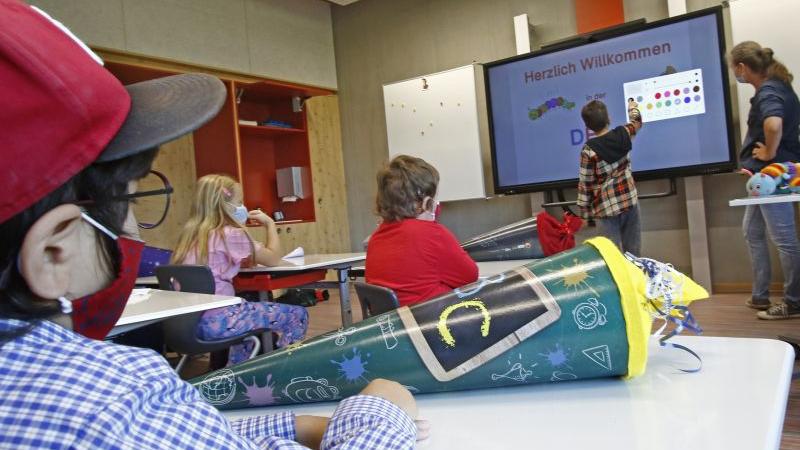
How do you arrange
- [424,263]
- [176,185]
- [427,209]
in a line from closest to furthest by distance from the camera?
[424,263]
[427,209]
[176,185]

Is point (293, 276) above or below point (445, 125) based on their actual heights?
below

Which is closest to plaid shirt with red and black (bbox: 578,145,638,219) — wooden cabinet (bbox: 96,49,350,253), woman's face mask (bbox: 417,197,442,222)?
woman's face mask (bbox: 417,197,442,222)

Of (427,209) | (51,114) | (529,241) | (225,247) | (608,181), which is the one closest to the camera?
(51,114)

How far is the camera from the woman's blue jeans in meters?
3.16

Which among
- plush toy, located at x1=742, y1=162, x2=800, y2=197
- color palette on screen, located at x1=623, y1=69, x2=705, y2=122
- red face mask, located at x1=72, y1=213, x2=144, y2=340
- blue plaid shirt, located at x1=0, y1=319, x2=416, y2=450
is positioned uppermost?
color palette on screen, located at x1=623, y1=69, x2=705, y2=122

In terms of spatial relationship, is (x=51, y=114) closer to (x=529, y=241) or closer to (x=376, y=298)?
(x=376, y=298)

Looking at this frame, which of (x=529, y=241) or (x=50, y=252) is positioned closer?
(x=50, y=252)

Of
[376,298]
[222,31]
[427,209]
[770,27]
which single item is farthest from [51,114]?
[222,31]

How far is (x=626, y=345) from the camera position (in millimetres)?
758

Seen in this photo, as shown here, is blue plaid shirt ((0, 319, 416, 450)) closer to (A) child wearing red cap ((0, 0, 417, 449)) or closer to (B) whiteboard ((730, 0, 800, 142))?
(A) child wearing red cap ((0, 0, 417, 449))

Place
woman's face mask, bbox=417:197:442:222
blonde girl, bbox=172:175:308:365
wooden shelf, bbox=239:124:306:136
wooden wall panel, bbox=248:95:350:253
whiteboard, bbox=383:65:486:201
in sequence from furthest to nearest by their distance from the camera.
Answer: wooden wall panel, bbox=248:95:350:253, wooden shelf, bbox=239:124:306:136, whiteboard, bbox=383:65:486:201, blonde girl, bbox=172:175:308:365, woman's face mask, bbox=417:197:442:222

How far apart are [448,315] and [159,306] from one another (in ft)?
4.48

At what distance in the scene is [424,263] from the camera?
201cm

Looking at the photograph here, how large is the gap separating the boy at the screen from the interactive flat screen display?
0.83 m
